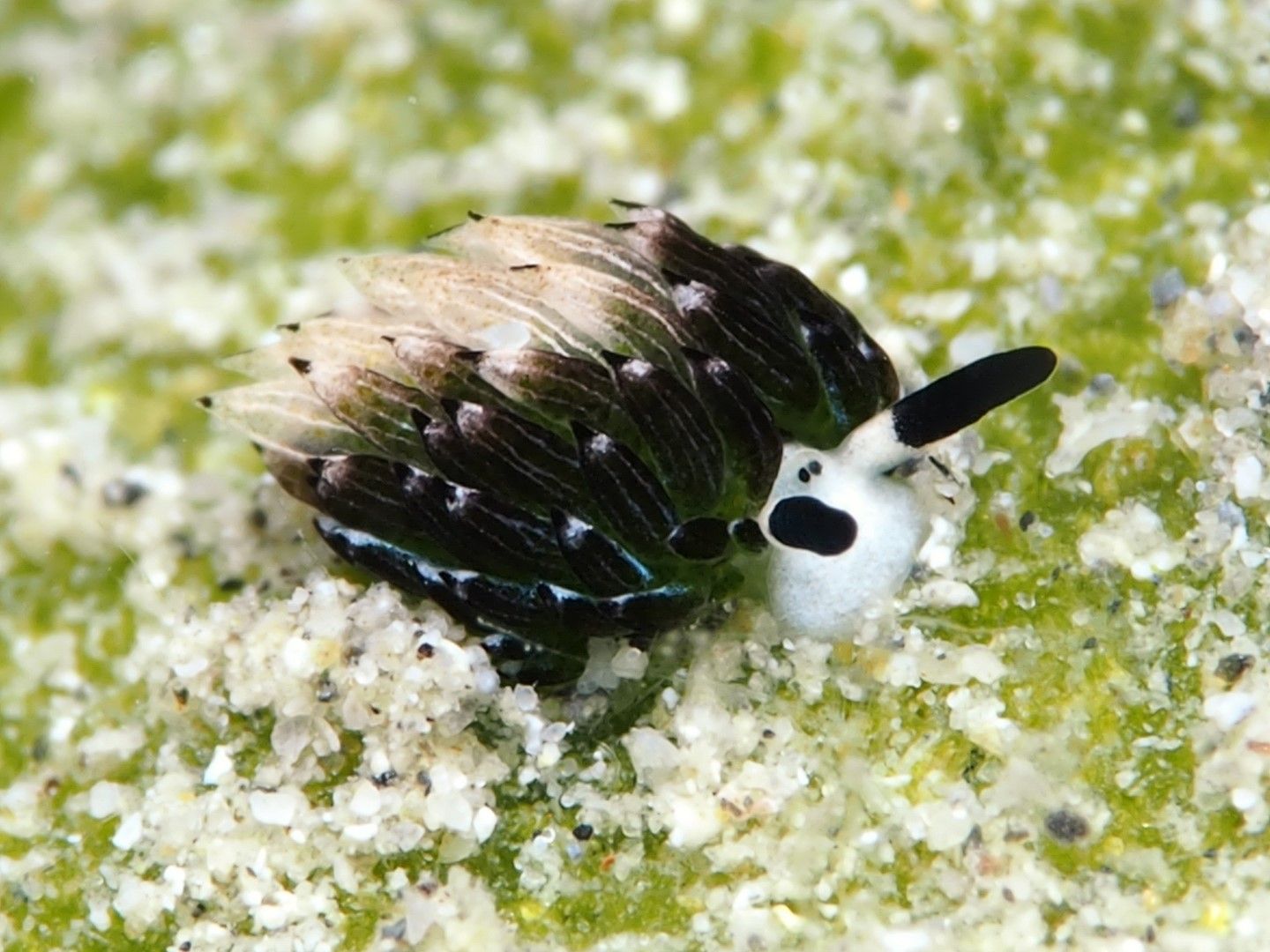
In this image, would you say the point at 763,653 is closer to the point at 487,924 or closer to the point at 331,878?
the point at 487,924

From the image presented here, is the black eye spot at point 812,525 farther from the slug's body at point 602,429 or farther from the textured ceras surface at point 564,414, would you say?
the textured ceras surface at point 564,414

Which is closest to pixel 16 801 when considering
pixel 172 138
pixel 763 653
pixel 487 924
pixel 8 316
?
pixel 487 924

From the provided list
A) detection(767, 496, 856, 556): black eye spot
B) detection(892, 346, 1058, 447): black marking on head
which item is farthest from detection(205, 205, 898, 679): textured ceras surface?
detection(892, 346, 1058, 447): black marking on head

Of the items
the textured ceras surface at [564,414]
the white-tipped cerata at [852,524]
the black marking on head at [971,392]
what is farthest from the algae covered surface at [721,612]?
the black marking on head at [971,392]

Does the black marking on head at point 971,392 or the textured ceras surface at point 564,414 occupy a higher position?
the black marking on head at point 971,392

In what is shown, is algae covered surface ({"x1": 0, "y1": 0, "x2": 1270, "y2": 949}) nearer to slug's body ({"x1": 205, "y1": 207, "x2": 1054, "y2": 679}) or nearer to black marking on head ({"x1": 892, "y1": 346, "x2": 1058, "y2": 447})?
slug's body ({"x1": 205, "y1": 207, "x2": 1054, "y2": 679})
